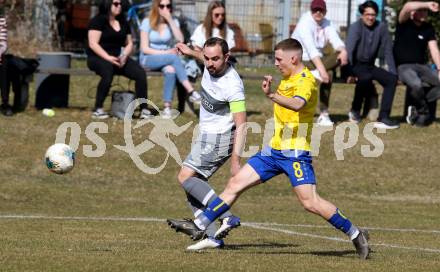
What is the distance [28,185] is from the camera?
15906mm

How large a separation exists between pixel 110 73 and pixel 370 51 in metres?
4.39

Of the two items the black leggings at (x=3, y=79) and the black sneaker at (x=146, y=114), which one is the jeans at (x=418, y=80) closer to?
the black sneaker at (x=146, y=114)

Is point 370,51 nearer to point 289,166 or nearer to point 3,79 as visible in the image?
point 3,79

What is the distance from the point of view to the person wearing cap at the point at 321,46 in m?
18.1

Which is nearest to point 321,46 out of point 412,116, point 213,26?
point 213,26

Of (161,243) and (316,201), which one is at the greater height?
(316,201)

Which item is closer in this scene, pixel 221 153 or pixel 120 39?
pixel 221 153

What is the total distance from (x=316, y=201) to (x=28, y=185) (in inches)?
276

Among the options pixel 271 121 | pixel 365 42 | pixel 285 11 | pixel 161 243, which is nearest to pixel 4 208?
pixel 161 243

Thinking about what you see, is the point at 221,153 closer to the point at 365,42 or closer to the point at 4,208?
the point at 4,208

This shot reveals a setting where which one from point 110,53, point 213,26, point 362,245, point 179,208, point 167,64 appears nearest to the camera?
point 362,245

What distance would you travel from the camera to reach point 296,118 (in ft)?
32.8

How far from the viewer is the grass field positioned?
31.3 feet

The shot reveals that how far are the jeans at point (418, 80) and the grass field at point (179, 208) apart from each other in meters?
0.63
